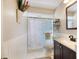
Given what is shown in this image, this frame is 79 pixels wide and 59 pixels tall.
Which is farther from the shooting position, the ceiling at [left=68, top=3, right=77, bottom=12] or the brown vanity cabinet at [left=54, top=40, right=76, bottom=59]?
the ceiling at [left=68, top=3, right=77, bottom=12]

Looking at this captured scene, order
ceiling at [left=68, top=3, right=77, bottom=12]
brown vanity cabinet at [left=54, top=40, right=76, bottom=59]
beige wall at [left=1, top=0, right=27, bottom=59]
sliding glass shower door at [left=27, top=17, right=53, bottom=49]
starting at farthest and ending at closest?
sliding glass shower door at [left=27, top=17, right=53, bottom=49]
ceiling at [left=68, top=3, right=77, bottom=12]
brown vanity cabinet at [left=54, top=40, right=76, bottom=59]
beige wall at [left=1, top=0, right=27, bottom=59]

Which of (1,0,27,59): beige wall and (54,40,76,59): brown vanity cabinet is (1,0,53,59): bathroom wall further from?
(54,40,76,59): brown vanity cabinet

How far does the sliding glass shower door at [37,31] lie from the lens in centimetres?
430

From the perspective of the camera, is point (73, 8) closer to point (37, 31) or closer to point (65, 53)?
point (65, 53)

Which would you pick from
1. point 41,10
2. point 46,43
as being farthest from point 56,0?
point 46,43

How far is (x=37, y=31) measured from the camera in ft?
14.5

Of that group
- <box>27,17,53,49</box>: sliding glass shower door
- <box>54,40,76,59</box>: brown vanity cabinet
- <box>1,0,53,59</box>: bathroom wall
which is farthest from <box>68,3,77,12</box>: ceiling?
<box>27,17,53,49</box>: sliding glass shower door

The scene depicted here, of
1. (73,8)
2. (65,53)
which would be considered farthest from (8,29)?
(73,8)

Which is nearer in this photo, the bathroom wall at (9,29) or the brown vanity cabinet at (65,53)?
the bathroom wall at (9,29)

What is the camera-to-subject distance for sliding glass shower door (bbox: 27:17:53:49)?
430 cm

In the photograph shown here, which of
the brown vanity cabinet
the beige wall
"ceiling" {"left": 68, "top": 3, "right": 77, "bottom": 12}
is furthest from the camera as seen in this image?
"ceiling" {"left": 68, "top": 3, "right": 77, "bottom": 12}

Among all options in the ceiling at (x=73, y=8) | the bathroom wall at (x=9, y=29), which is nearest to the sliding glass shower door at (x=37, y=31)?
the ceiling at (x=73, y=8)

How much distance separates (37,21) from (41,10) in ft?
1.88

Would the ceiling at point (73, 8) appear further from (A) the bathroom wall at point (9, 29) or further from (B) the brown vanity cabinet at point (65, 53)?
(A) the bathroom wall at point (9, 29)
